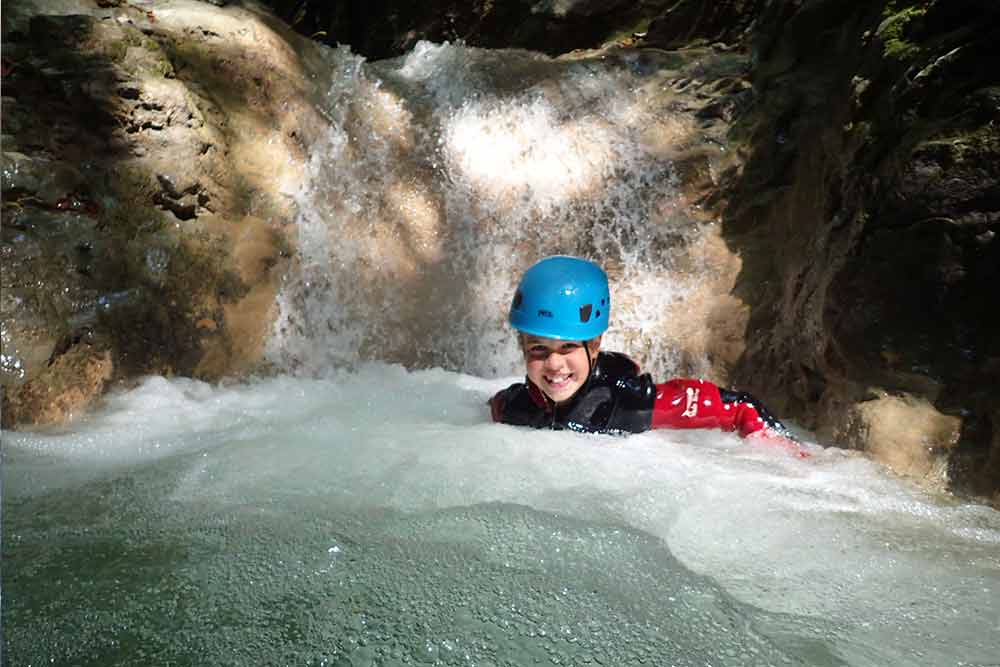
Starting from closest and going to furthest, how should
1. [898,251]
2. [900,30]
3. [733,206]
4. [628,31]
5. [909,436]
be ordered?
[909,436]
[898,251]
[900,30]
[733,206]
[628,31]

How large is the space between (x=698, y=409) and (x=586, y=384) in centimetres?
55

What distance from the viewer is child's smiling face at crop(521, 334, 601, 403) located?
316 centimetres

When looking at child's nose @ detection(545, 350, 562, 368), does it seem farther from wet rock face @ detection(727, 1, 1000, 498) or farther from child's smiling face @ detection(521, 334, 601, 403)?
wet rock face @ detection(727, 1, 1000, 498)

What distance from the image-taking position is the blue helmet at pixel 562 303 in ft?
9.96

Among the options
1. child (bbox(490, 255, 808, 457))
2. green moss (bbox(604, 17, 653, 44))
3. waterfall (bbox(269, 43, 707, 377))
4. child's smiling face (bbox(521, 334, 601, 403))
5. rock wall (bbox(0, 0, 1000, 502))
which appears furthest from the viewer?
green moss (bbox(604, 17, 653, 44))

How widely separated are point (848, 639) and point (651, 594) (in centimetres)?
43

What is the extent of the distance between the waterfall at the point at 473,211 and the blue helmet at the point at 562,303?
6.10 feet

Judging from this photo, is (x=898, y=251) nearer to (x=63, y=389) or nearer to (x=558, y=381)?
(x=558, y=381)

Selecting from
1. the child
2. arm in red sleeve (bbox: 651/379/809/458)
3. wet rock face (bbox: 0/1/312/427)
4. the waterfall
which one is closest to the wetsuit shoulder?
the child

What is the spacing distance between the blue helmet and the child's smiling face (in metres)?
0.11

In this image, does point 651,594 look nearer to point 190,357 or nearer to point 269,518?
point 269,518

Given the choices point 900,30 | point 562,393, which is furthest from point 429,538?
point 900,30

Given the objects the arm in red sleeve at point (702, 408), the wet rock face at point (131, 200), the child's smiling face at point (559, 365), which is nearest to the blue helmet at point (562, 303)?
the child's smiling face at point (559, 365)

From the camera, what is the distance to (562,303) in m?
3.03
